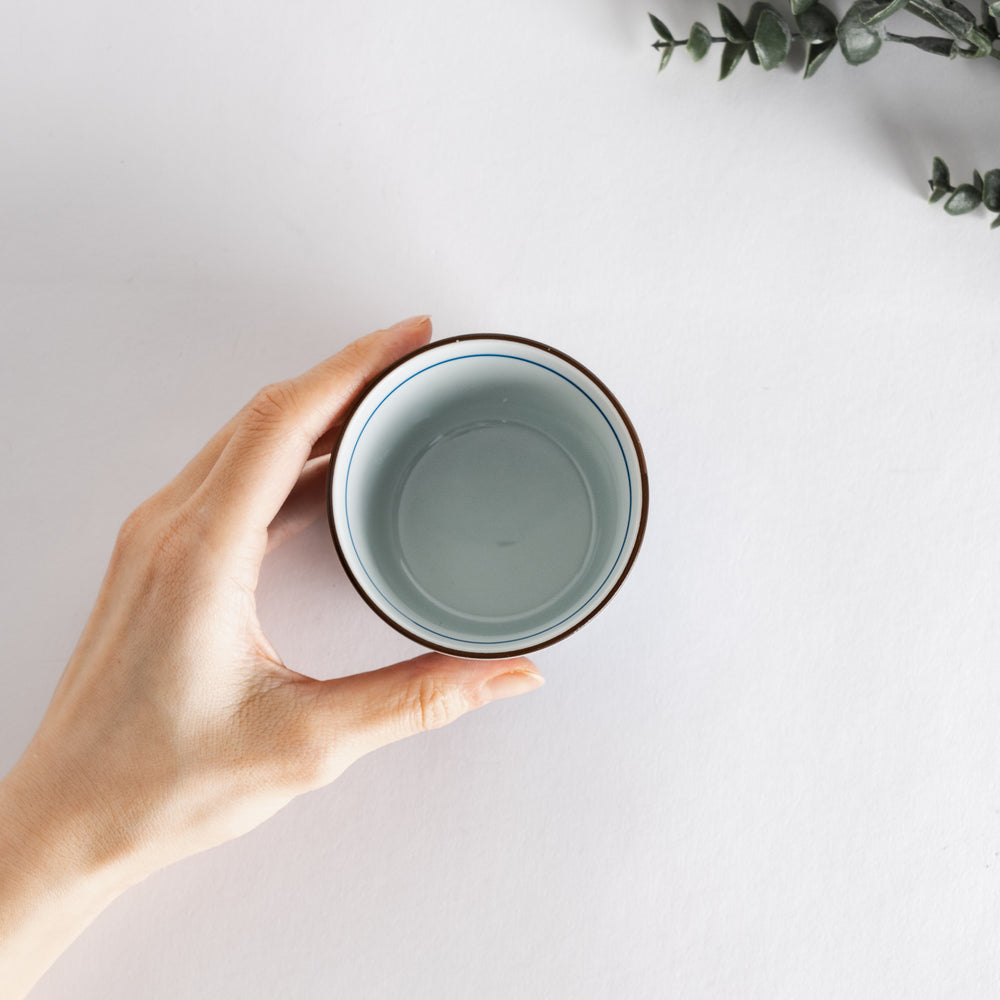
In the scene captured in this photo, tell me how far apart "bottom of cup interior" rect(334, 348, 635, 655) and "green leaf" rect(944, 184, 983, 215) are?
0.44m

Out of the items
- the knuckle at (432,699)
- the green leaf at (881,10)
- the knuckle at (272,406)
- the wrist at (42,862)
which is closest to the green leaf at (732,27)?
the green leaf at (881,10)

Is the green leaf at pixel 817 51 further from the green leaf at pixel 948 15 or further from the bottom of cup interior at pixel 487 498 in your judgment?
the bottom of cup interior at pixel 487 498

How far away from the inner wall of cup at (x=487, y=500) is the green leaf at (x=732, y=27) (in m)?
0.42

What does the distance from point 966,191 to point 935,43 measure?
0.48 ft

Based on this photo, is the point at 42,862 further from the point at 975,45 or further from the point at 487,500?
the point at 975,45

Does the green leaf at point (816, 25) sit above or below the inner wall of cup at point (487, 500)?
above

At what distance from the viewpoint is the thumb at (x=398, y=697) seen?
73 cm

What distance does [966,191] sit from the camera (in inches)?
34.4

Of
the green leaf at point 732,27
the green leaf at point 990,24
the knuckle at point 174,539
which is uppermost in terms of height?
the green leaf at point 732,27

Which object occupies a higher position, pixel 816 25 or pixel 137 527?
pixel 816 25

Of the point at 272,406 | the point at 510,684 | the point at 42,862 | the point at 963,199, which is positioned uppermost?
the point at 963,199

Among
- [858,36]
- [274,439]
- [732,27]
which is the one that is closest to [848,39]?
[858,36]

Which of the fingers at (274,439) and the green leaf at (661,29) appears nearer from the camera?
the fingers at (274,439)

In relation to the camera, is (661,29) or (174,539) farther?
(661,29)
